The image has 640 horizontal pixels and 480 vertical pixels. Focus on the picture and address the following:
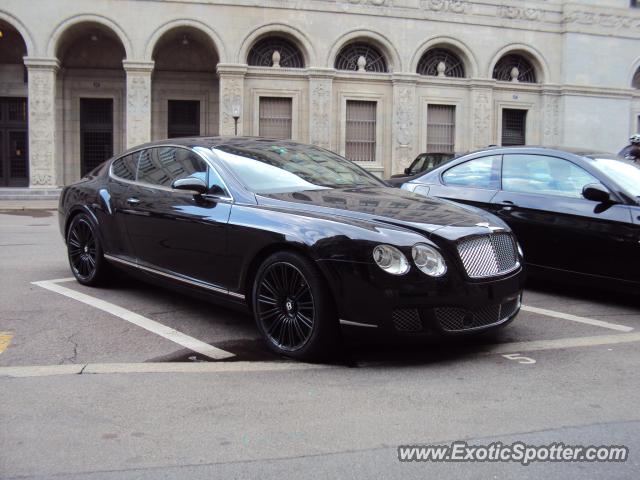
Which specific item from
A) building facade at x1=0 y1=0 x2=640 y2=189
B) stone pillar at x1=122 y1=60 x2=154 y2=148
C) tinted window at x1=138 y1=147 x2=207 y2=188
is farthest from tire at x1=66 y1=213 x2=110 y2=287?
building facade at x1=0 y1=0 x2=640 y2=189

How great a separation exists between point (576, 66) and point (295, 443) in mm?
28795

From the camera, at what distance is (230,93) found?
24.6 metres

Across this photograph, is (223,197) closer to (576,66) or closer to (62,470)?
(62,470)

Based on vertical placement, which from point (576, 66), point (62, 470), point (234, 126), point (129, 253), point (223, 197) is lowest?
point (62, 470)

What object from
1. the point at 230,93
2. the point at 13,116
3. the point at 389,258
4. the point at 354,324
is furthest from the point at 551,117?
the point at 354,324

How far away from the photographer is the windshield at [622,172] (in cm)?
609

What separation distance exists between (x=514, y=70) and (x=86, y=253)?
82.3ft

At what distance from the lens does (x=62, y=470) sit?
9.29 feet

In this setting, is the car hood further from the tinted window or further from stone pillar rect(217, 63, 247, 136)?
stone pillar rect(217, 63, 247, 136)

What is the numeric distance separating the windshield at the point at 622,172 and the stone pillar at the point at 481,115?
21.0 metres

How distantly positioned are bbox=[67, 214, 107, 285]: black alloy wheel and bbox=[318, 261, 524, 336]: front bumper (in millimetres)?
3267

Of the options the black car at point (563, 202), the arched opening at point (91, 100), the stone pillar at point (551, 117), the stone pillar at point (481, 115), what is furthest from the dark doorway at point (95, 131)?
the black car at point (563, 202)

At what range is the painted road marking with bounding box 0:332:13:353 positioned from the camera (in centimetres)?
468

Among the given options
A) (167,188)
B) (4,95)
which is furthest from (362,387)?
(4,95)
